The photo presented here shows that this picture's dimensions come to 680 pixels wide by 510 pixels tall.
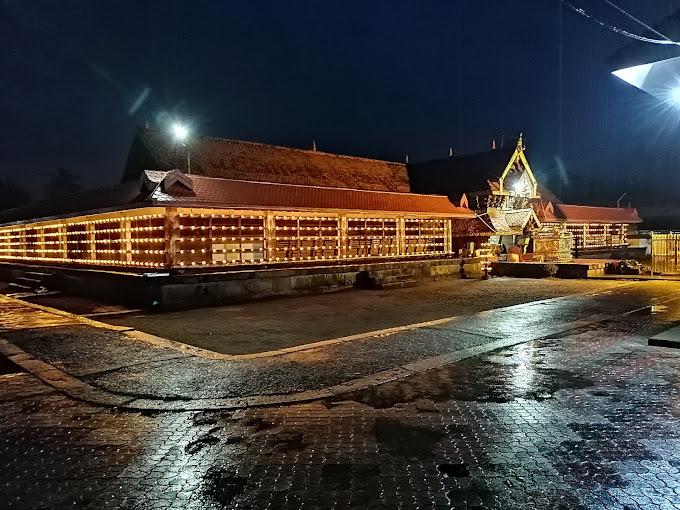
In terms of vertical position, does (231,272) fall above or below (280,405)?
above

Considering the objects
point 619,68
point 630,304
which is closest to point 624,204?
point 630,304

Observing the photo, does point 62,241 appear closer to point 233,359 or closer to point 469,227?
point 233,359

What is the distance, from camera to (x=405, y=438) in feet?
16.1

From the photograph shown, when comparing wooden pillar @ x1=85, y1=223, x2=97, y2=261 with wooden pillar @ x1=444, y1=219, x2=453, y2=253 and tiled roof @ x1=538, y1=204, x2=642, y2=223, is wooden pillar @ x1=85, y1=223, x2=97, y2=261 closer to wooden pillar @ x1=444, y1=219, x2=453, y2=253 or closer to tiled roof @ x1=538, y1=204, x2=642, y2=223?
wooden pillar @ x1=444, y1=219, x2=453, y2=253

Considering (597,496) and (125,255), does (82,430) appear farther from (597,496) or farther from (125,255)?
(125,255)

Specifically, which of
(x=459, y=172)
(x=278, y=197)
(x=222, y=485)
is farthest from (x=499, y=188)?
(x=222, y=485)

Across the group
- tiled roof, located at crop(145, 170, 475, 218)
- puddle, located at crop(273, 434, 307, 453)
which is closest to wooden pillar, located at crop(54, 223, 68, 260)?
tiled roof, located at crop(145, 170, 475, 218)

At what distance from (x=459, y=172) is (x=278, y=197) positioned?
20056 millimetres

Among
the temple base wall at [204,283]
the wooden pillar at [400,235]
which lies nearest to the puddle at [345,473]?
the temple base wall at [204,283]

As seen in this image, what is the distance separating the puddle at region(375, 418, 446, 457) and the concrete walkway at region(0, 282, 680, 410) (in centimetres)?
134

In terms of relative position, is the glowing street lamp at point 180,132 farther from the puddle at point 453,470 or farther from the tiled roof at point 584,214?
the tiled roof at point 584,214

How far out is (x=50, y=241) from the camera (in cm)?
2648

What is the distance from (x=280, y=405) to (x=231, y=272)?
11.1m

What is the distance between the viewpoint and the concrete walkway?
21.3 ft
